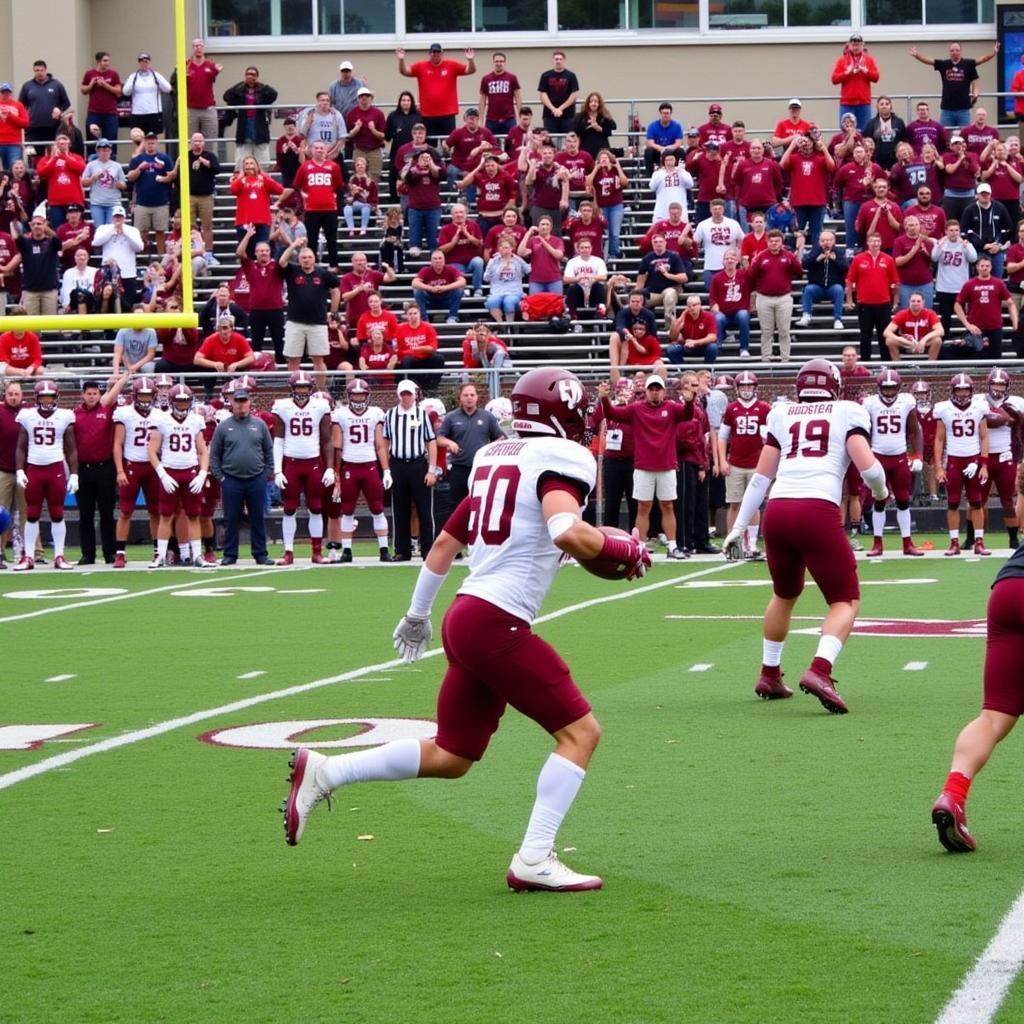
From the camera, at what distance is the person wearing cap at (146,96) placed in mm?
27625

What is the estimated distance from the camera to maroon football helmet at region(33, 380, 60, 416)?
19172mm

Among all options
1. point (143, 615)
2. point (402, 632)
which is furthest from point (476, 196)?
point (402, 632)

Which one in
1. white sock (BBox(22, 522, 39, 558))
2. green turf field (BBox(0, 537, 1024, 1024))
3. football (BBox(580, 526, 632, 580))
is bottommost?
white sock (BBox(22, 522, 39, 558))

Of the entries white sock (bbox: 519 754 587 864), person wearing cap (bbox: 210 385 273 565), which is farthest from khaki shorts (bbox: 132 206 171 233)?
Answer: white sock (bbox: 519 754 587 864)

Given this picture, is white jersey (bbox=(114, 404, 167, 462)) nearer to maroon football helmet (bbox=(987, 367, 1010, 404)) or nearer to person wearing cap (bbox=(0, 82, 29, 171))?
maroon football helmet (bbox=(987, 367, 1010, 404))

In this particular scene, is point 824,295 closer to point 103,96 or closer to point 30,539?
point 30,539

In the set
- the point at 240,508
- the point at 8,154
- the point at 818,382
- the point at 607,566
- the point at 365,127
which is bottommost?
the point at 240,508

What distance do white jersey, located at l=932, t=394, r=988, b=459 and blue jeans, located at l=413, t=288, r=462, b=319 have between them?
743 centimetres

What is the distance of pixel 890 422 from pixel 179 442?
7254 millimetres

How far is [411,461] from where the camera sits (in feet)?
61.4

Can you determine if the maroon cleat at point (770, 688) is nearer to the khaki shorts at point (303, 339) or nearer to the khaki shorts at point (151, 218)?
the khaki shorts at point (303, 339)

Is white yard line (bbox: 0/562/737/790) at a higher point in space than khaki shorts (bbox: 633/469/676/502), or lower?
lower

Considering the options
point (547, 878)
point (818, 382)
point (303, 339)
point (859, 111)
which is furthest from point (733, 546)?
point (859, 111)

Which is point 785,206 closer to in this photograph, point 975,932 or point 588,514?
point 588,514
